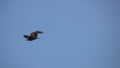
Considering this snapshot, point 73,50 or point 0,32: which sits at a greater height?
point 0,32

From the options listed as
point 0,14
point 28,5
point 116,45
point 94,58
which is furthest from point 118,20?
point 0,14

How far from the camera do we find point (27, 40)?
3162 millimetres

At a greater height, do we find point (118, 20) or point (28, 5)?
point (28, 5)

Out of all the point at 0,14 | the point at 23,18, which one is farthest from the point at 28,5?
the point at 0,14

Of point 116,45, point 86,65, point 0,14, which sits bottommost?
point 86,65

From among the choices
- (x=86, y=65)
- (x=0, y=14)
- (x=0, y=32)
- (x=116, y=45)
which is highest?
(x=0, y=14)

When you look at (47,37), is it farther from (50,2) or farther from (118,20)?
(118,20)

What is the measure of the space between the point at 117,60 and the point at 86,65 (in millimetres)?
403

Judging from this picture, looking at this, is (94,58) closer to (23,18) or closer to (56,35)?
(56,35)

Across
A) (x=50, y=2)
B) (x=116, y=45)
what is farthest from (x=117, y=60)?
(x=50, y=2)

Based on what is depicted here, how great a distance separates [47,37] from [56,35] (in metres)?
0.12

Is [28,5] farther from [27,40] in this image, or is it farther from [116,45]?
[116,45]

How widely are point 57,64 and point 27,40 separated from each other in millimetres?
498

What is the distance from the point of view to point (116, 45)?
3227 mm
